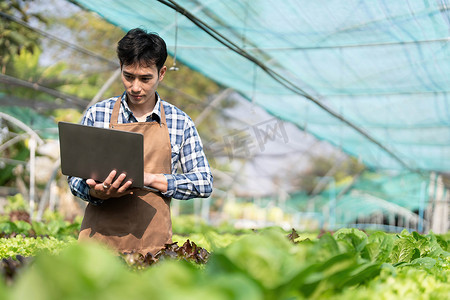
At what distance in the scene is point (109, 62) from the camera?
7.92 meters

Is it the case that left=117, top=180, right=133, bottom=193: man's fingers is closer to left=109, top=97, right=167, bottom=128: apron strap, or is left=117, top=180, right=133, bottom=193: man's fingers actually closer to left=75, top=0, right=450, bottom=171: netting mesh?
left=109, top=97, right=167, bottom=128: apron strap

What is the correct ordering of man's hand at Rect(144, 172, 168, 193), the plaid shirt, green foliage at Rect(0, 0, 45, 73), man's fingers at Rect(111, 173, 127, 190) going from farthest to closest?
green foliage at Rect(0, 0, 45, 73), the plaid shirt, man's hand at Rect(144, 172, 168, 193), man's fingers at Rect(111, 173, 127, 190)

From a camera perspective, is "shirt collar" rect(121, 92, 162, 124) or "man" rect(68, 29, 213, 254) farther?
"shirt collar" rect(121, 92, 162, 124)

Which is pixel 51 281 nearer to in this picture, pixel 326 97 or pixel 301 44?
pixel 301 44

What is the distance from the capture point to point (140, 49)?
7.59 feet

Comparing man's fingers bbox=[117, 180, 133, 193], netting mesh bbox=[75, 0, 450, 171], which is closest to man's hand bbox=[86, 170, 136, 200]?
man's fingers bbox=[117, 180, 133, 193]

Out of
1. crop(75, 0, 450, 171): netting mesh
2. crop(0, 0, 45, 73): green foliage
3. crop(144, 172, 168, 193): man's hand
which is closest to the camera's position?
crop(144, 172, 168, 193): man's hand

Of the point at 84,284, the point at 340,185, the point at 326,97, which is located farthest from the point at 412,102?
the point at 340,185

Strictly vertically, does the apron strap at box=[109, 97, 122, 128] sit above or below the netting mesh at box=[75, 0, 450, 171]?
below

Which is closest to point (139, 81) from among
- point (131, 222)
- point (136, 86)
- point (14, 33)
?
point (136, 86)

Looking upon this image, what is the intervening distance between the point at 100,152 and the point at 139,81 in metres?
0.41

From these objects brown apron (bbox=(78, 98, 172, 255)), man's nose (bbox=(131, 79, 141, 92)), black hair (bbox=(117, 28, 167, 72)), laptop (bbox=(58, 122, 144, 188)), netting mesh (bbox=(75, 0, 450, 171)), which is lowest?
brown apron (bbox=(78, 98, 172, 255))

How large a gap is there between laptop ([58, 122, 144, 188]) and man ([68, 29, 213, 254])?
8 centimetres

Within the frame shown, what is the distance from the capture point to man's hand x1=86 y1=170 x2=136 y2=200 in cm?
207
